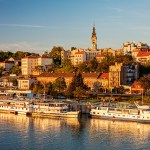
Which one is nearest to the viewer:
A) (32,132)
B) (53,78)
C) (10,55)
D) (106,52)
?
(32,132)

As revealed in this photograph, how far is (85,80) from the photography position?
200 ft

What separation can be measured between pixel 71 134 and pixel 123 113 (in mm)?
8306

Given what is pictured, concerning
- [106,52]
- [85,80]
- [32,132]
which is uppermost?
[106,52]

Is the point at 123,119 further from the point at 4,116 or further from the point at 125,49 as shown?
the point at 125,49

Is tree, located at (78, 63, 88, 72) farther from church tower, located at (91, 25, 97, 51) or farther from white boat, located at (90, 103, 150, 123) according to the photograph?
white boat, located at (90, 103, 150, 123)

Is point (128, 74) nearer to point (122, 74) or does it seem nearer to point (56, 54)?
point (122, 74)

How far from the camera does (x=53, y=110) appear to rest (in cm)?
4091

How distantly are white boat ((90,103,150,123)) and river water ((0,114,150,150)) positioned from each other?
1045 millimetres

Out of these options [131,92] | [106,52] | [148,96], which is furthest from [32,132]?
[106,52]

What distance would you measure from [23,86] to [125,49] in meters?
25.0

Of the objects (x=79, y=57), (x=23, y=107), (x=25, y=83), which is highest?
(x=79, y=57)

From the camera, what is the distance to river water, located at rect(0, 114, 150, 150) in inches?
1103

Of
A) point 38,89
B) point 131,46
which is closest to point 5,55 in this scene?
point 131,46

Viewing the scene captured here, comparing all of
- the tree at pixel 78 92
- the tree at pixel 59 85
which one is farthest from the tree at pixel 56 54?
the tree at pixel 78 92
